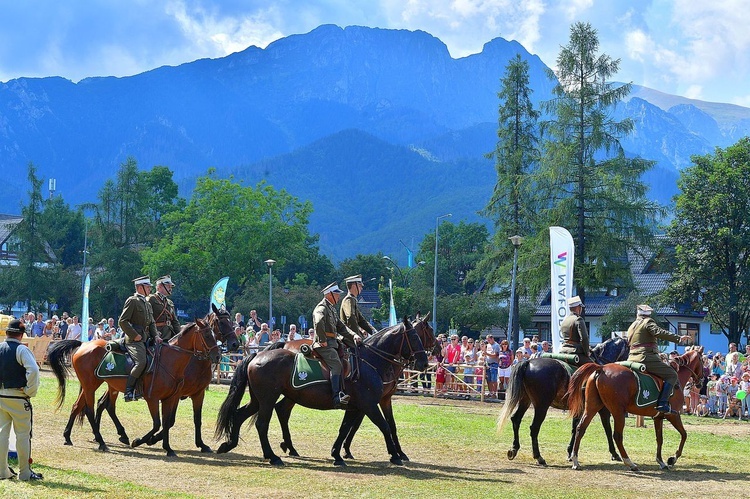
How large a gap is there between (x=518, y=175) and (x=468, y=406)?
27.3 metres

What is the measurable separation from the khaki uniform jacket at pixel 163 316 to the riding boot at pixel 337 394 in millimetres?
4252

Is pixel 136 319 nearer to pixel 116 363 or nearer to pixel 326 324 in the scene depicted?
pixel 116 363

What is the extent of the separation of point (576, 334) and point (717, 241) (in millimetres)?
36404

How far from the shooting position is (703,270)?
48.9m

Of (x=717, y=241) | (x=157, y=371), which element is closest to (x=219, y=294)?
(x=157, y=371)

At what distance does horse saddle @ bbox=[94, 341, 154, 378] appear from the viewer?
1550cm

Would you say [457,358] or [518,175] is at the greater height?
[518,175]

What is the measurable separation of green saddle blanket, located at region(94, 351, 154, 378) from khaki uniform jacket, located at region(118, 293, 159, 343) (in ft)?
1.02

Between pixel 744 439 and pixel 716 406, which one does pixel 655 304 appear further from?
pixel 744 439

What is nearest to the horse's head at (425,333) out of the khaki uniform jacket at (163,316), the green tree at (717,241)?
the khaki uniform jacket at (163,316)

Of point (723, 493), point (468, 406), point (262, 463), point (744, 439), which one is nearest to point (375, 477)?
point (262, 463)

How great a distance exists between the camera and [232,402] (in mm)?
14812

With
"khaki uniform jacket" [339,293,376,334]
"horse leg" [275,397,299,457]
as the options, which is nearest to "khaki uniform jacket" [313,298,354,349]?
"khaki uniform jacket" [339,293,376,334]

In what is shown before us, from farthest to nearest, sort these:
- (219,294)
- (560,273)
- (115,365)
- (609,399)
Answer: (219,294)
(560,273)
(115,365)
(609,399)
